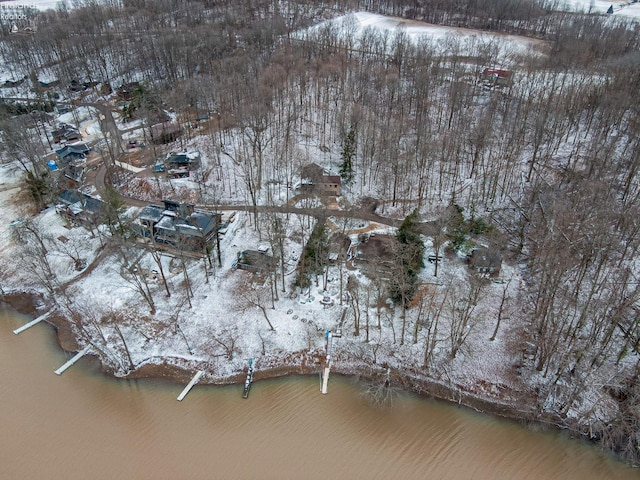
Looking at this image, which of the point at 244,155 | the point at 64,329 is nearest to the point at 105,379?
the point at 64,329

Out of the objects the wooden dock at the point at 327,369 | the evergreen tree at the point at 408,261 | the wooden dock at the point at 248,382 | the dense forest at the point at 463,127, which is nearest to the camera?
the wooden dock at the point at 248,382

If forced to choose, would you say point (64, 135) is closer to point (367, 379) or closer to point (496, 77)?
point (367, 379)

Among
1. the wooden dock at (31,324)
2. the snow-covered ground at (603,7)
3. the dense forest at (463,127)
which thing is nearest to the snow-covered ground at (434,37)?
the dense forest at (463,127)

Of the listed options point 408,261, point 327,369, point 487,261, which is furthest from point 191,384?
point 487,261

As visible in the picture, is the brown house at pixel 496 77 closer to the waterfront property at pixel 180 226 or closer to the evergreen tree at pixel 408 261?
the evergreen tree at pixel 408 261

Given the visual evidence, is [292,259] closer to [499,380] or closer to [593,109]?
[499,380]
